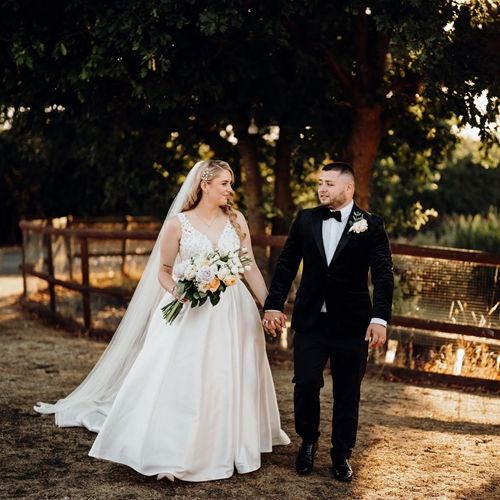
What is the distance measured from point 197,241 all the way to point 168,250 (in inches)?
9.1

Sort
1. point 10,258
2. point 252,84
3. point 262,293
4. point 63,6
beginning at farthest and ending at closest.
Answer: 1. point 10,258
2. point 252,84
3. point 63,6
4. point 262,293

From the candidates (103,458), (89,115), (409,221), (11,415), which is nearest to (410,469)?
(103,458)

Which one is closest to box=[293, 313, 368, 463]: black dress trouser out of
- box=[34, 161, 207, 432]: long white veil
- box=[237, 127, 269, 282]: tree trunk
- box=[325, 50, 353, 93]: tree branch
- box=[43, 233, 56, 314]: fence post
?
box=[34, 161, 207, 432]: long white veil

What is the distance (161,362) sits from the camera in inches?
199

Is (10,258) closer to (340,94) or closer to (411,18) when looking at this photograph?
(340,94)

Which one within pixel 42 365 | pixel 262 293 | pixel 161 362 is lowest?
pixel 42 365

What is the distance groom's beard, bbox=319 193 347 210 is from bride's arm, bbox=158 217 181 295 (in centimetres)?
102

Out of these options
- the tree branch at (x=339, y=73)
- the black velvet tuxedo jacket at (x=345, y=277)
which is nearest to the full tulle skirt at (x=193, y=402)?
the black velvet tuxedo jacket at (x=345, y=277)

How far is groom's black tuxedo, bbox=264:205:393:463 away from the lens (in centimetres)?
493

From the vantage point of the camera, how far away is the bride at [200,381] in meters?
4.90

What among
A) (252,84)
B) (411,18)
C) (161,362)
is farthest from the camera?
(252,84)

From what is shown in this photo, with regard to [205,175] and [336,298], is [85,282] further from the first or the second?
[336,298]

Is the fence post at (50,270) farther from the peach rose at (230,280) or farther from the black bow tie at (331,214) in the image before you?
the black bow tie at (331,214)

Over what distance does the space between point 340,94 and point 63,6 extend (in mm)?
3667
